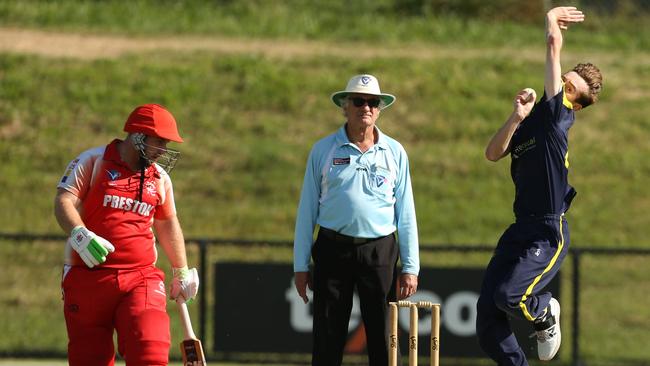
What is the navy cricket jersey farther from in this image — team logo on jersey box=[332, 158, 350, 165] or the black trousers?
team logo on jersey box=[332, 158, 350, 165]

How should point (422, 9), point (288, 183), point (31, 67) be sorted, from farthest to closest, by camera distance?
point (422, 9) < point (31, 67) < point (288, 183)

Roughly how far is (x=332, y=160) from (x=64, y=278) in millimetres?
1863

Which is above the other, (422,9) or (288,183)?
(422,9)

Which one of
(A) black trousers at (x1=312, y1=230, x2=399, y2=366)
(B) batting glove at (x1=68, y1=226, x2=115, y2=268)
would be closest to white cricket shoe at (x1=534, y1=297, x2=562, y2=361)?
(A) black trousers at (x1=312, y1=230, x2=399, y2=366)

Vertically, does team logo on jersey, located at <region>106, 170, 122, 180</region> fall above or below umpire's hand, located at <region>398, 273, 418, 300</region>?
above

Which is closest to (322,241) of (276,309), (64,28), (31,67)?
(276,309)

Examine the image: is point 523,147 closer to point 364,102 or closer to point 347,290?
point 364,102

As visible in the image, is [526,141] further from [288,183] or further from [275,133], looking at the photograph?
[275,133]

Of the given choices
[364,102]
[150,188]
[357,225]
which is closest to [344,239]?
[357,225]

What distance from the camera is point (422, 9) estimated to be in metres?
26.0

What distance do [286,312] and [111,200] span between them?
18.4 feet

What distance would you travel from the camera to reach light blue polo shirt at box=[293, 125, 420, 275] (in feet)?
27.0

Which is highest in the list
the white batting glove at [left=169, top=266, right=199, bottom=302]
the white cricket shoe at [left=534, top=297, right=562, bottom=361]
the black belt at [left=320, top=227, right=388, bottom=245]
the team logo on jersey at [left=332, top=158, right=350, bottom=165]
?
the team logo on jersey at [left=332, top=158, right=350, bottom=165]

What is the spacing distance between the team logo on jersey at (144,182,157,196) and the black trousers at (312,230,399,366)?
1.17 m
